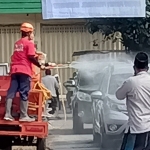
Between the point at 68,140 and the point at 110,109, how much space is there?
2379mm

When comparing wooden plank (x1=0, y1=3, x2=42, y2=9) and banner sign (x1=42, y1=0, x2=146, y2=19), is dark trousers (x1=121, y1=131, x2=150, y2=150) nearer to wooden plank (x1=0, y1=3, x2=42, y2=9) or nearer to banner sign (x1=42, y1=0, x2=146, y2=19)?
banner sign (x1=42, y1=0, x2=146, y2=19)

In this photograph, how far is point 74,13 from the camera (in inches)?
642

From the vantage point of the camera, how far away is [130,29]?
1476cm

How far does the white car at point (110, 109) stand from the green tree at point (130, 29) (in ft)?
3.19

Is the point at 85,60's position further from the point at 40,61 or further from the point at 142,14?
the point at 40,61

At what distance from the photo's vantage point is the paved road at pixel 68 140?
520 inches

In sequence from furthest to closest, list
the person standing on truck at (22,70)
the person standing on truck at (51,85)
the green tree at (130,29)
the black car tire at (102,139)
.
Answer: the person standing on truck at (51,85)
the green tree at (130,29)
the black car tire at (102,139)
the person standing on truck at (22,70)

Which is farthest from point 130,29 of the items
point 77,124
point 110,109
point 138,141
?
point 138,141

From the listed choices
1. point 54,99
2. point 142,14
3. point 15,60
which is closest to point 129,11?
point 142,14

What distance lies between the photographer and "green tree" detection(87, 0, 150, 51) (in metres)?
14.6

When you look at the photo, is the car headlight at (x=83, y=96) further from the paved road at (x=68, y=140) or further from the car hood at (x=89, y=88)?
the paved road at (x=68, y=140)

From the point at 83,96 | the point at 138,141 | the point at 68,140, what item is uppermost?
the point at 83,96

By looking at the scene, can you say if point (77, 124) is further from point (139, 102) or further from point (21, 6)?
point (139, 102)

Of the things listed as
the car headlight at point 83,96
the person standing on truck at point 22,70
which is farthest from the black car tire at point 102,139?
the person standing on truck at point 22,70
